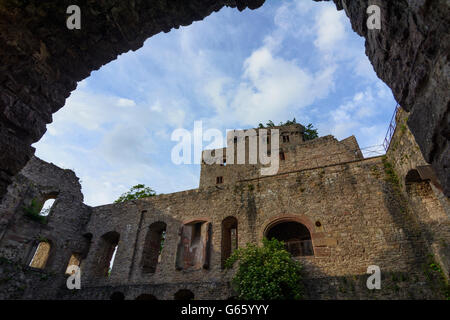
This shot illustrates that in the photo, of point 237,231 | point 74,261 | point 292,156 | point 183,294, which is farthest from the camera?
point 292,156

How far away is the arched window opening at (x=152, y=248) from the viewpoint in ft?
42.4

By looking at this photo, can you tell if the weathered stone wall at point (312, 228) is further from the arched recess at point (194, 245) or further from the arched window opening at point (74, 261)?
the arched window opening at point (74, 261)

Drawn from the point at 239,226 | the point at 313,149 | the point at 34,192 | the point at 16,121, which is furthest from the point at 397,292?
the point at 34,192

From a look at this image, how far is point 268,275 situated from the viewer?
8109 millimetres

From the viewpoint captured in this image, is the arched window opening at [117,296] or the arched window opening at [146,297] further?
the arched window opening at [117,296]

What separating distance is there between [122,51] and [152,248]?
38.6 feet

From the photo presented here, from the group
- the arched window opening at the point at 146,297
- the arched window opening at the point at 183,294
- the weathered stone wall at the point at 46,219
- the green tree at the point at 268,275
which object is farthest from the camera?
the weathered stone wall at the point at 46,219

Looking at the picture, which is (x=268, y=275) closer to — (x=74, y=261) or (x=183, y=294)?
(x=183, y=294)

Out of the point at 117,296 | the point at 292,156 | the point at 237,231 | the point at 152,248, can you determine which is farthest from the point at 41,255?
the point at 292,156

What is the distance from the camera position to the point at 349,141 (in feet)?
61.5

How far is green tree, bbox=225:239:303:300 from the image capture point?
7.87m

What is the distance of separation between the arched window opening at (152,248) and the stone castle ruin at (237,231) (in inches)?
3.1

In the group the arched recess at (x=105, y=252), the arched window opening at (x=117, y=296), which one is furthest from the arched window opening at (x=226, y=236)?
the arched recess at (x=105, y=252)

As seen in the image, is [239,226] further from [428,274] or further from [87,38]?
[87,38]
